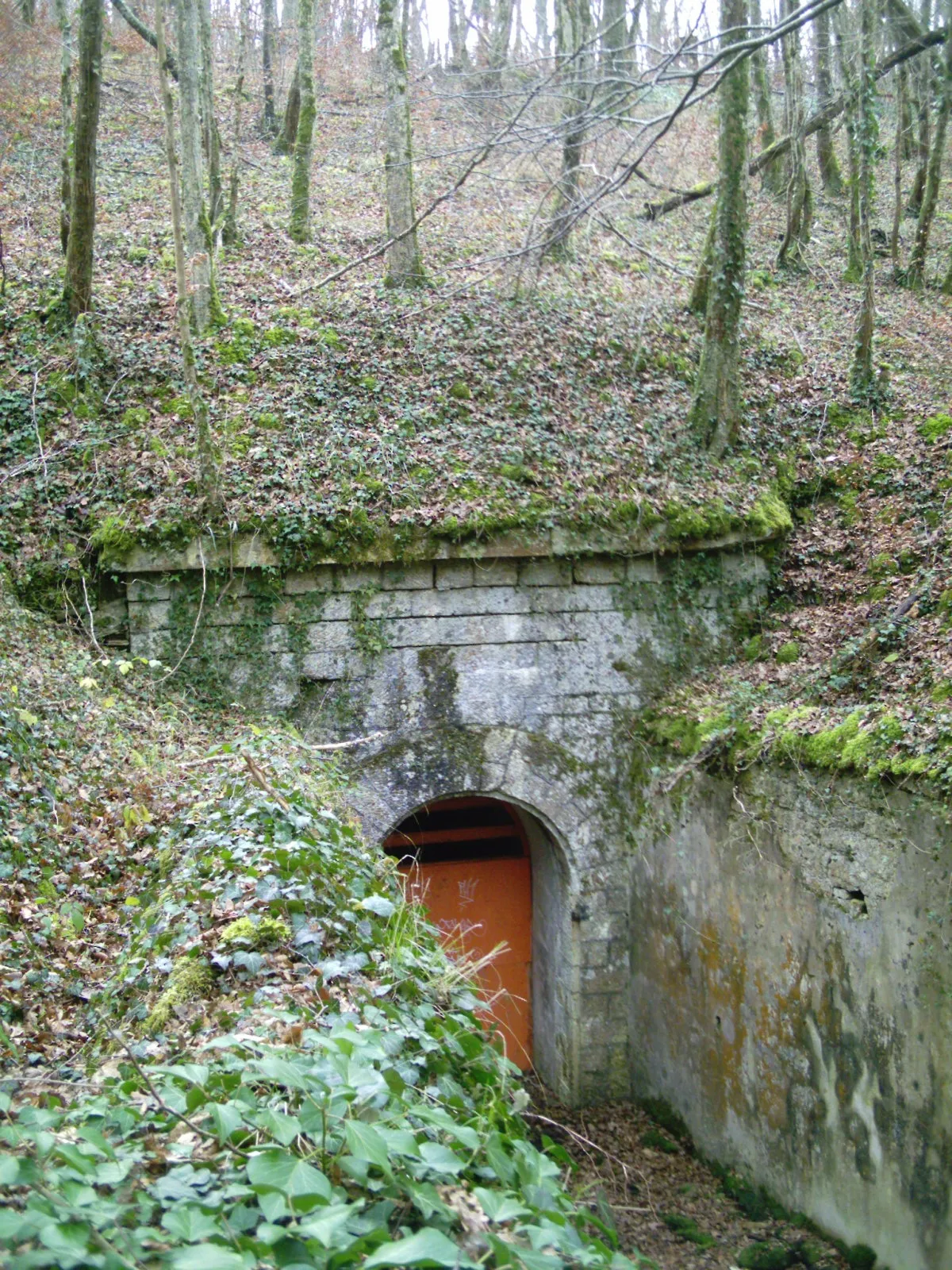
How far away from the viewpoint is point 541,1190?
2.17 meters

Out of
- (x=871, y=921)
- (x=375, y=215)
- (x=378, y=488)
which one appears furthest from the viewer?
(x=375, y=215)

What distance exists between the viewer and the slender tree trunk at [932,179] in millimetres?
10875

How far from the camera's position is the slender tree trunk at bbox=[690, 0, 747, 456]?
A: 870 cm

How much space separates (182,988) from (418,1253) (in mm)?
1855

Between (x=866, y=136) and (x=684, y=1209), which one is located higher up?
(x=866, y=136)

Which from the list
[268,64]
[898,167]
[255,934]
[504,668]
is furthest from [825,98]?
[255,934]

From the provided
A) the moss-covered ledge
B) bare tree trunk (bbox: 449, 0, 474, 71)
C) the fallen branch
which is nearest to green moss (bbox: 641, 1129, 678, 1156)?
the fallen branch

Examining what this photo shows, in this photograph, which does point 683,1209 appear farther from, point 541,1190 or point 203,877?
point 541,1190

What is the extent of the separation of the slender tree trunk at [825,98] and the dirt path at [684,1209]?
37.5 feet

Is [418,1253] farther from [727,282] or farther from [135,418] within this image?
[727,282]

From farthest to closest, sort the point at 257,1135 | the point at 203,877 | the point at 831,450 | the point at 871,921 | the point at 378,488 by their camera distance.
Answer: the point at 831,450 → the point at 378,488 → the point at 871,921 → the point at 203,877 → the point at 257,1135

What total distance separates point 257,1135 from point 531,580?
6.18m

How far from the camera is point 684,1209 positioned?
21.3ft

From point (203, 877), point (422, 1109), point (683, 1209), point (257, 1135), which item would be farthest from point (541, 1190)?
point (683, 1209)
